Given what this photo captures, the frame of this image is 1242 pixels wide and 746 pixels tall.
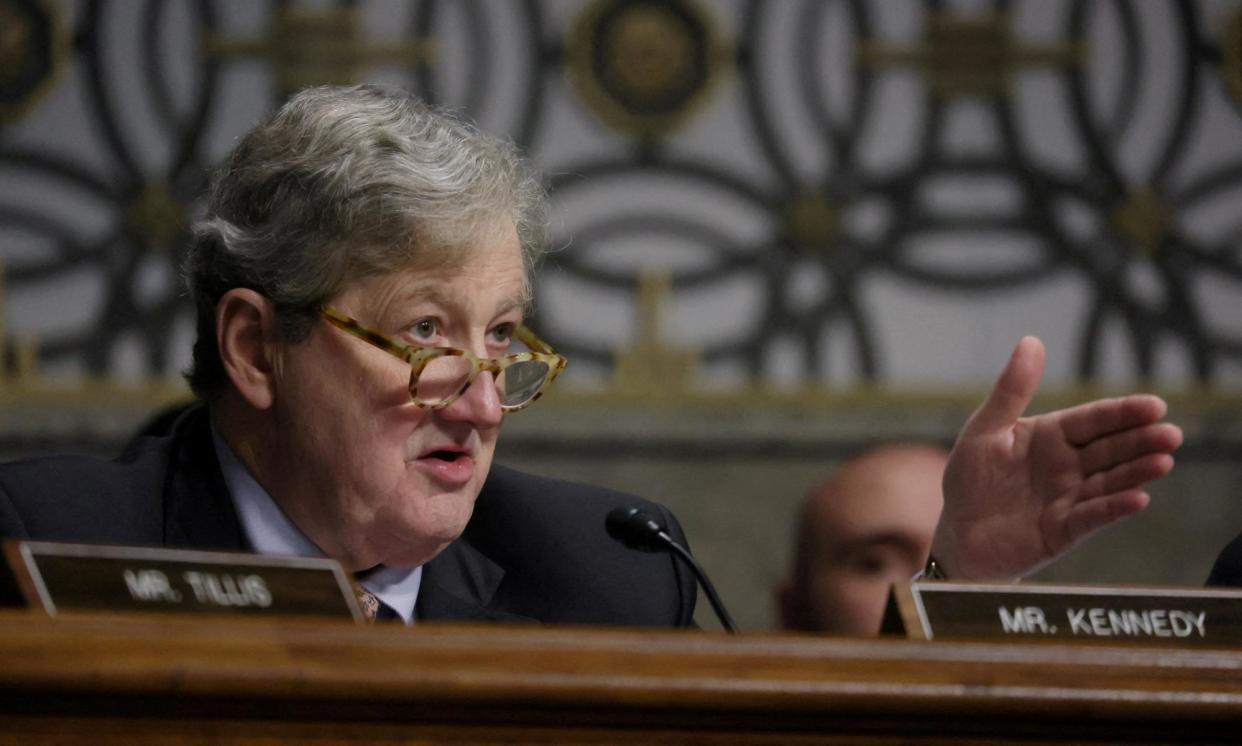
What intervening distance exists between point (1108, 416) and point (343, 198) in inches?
38.5

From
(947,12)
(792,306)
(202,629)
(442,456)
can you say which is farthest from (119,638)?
(947,12)

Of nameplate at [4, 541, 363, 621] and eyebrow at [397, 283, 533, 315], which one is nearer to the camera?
nameplate at [4, 541, 363, 621]

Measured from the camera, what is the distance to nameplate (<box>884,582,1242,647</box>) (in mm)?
1530

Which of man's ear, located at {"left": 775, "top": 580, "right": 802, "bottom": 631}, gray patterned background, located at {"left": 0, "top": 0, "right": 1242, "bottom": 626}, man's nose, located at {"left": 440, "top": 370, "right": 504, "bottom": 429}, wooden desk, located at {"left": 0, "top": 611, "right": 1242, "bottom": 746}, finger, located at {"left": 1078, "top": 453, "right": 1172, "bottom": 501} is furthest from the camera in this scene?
gray patterned background, located at {"left": 0, "top": 0, "right": 1242, "bottom": 626}

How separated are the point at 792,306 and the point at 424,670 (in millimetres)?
3222

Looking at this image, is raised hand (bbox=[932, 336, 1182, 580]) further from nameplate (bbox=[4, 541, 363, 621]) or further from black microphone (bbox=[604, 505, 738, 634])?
nameplate (bbox=[4, 541, 363, 621])

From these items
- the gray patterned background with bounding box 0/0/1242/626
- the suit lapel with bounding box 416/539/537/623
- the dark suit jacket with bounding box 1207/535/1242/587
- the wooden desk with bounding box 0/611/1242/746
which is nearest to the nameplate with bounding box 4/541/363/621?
the wooden desk with bounding box 0/611/1242/746

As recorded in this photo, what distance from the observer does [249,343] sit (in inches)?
86.4

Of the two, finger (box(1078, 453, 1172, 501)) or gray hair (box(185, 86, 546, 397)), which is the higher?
gray hair (box(185, 86, 546, 397))

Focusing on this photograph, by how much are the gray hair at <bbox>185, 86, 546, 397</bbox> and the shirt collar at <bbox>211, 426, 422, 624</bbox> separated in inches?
7.9

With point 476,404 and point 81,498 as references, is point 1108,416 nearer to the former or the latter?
point 476,404

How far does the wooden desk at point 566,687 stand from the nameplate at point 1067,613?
8 centimetres

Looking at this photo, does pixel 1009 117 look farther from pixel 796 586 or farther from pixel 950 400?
pixel 796 586

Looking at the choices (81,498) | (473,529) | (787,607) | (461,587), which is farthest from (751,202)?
(81,498)
